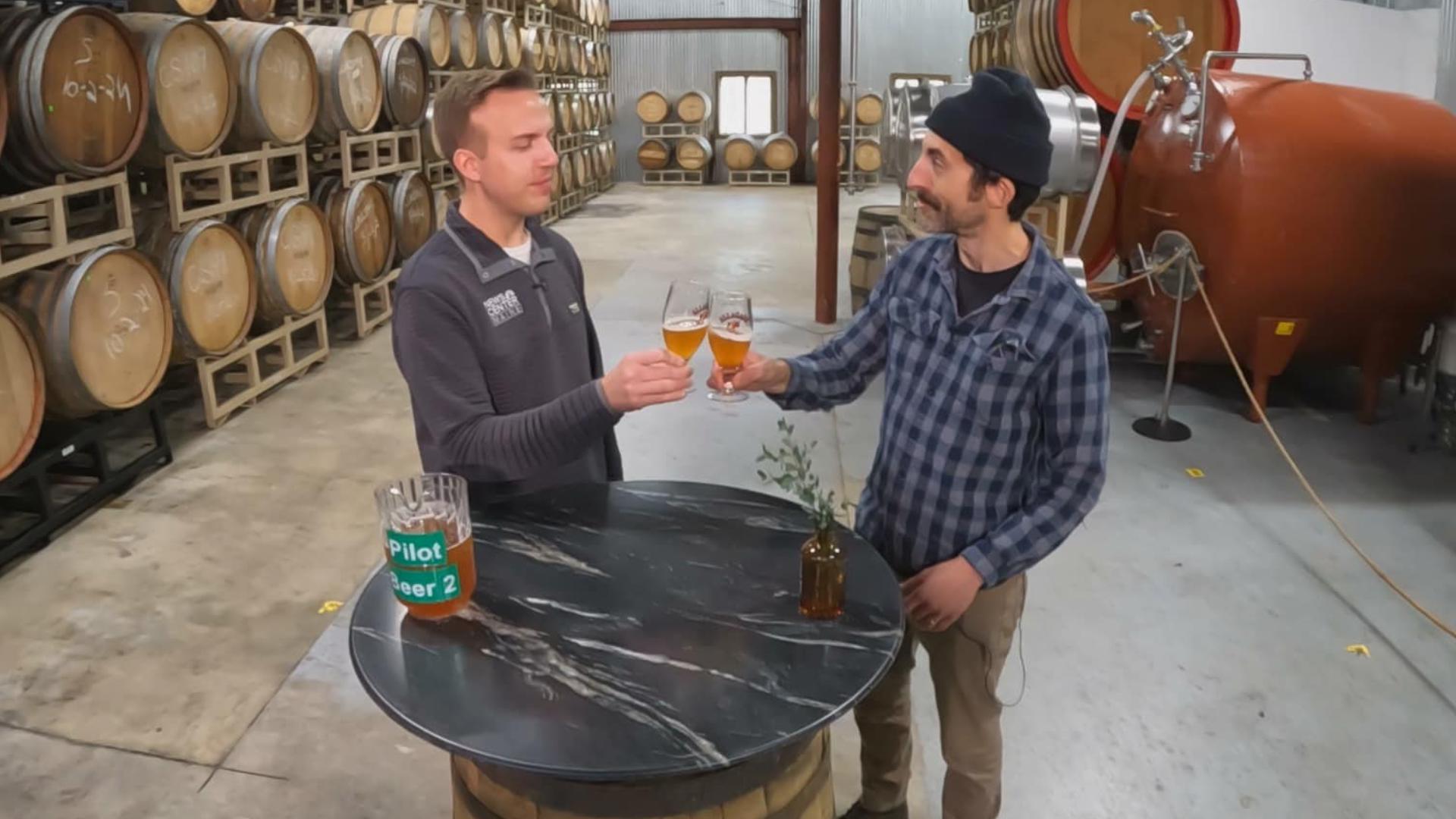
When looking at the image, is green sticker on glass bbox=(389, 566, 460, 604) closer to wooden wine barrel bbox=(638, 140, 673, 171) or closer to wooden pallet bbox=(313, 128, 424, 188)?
wooden pallet bbox=(313, 128, 424, 188)

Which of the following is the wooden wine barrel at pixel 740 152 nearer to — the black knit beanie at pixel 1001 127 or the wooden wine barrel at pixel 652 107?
the wooden wine barrel at pixel 652 107

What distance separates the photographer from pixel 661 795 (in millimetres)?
1278

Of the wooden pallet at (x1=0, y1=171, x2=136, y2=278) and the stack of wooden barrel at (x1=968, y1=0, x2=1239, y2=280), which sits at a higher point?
the stack of wooden barrel at (x1=968, y1=0, x2=1239, y2=280)

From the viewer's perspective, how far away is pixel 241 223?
538 cm

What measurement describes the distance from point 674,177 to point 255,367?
11.9 meters

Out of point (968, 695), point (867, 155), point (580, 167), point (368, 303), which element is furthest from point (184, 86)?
point (867, 155)

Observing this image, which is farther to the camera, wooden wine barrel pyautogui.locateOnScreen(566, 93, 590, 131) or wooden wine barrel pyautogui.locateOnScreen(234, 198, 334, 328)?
wooden wine barrel pyautogui.locateOnScreen(566, 93, 590, 131)

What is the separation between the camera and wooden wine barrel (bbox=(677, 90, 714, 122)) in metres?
15.9

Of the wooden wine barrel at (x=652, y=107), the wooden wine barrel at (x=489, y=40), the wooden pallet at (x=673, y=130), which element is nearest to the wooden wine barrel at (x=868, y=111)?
the wooden pallet at (x=673, y=130)

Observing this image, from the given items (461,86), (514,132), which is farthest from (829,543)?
(461,86)

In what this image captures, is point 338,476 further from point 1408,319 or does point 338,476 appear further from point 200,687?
point 1408,319

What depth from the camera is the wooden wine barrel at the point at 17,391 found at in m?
3.51

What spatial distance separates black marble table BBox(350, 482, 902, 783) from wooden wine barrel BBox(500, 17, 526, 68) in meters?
8.58

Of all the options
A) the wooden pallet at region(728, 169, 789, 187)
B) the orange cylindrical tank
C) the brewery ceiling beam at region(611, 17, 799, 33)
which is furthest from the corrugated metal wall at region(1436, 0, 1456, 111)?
the brewery ceiling beam at region(611, 17, 799, 33)
